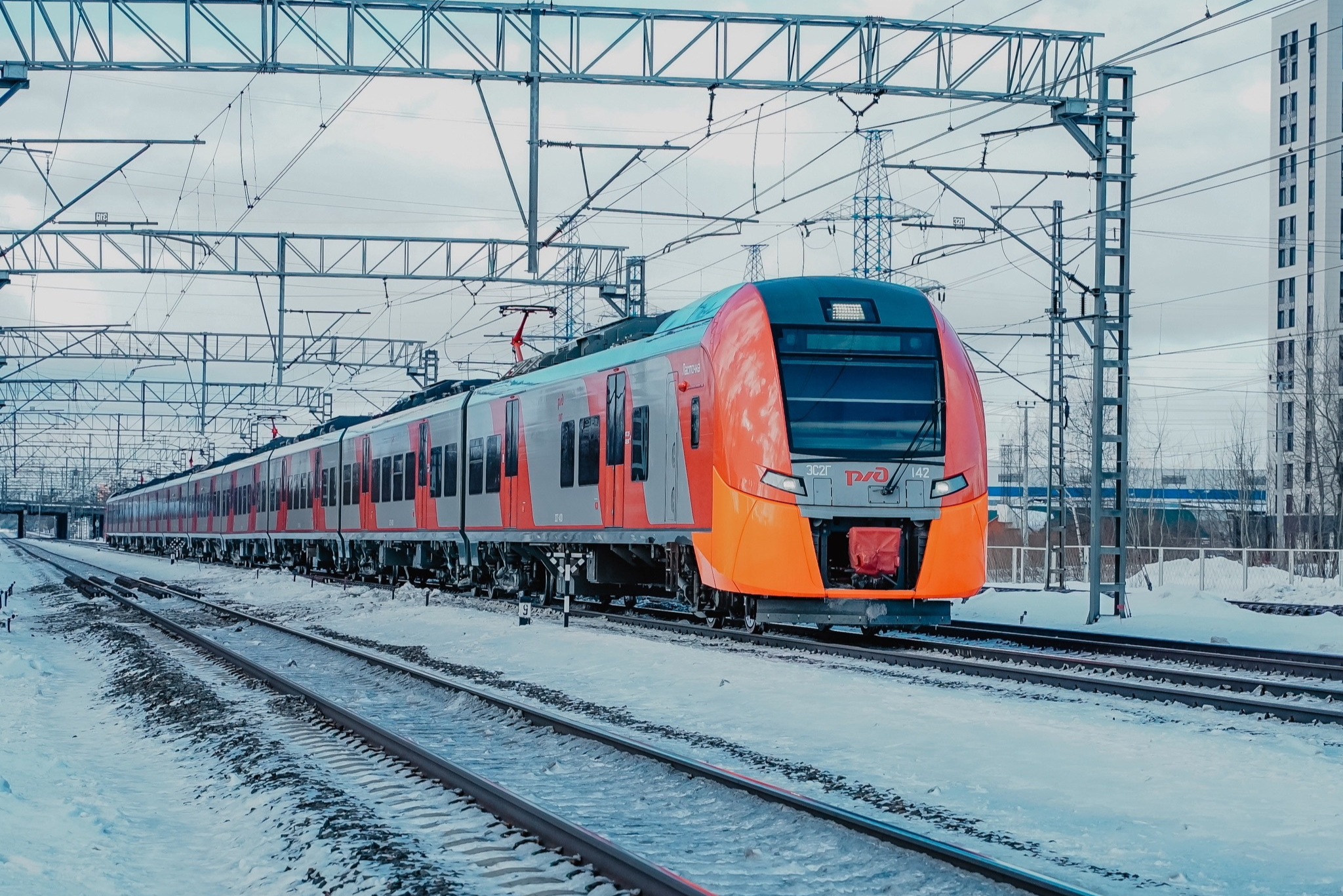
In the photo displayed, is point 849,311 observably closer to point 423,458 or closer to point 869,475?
point 869,475

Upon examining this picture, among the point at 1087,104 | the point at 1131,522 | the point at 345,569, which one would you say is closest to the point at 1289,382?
the point at 1131,522

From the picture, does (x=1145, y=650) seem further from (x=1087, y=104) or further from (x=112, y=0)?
(x=112, y=0)

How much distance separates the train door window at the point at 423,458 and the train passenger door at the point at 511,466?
4957 mm

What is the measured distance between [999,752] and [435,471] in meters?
19.0

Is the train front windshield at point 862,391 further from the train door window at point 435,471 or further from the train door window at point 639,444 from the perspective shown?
the train door window at point 435,471

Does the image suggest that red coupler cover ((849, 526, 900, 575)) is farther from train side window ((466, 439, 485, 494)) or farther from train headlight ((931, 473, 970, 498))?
train side window ((466, 439, 485, 494))

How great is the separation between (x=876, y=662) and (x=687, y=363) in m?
3.96

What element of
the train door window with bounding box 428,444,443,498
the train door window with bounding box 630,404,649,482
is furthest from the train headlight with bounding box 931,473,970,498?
the train door window with bounding box 428,444,443,498

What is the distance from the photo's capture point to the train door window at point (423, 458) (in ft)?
89.9

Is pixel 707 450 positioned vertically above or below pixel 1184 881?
above

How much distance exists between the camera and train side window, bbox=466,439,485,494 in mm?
23922

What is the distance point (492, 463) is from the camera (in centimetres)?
2328

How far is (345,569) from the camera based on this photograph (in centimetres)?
3769

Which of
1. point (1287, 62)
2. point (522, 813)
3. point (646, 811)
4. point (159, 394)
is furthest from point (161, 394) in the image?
point (1287, 62)
